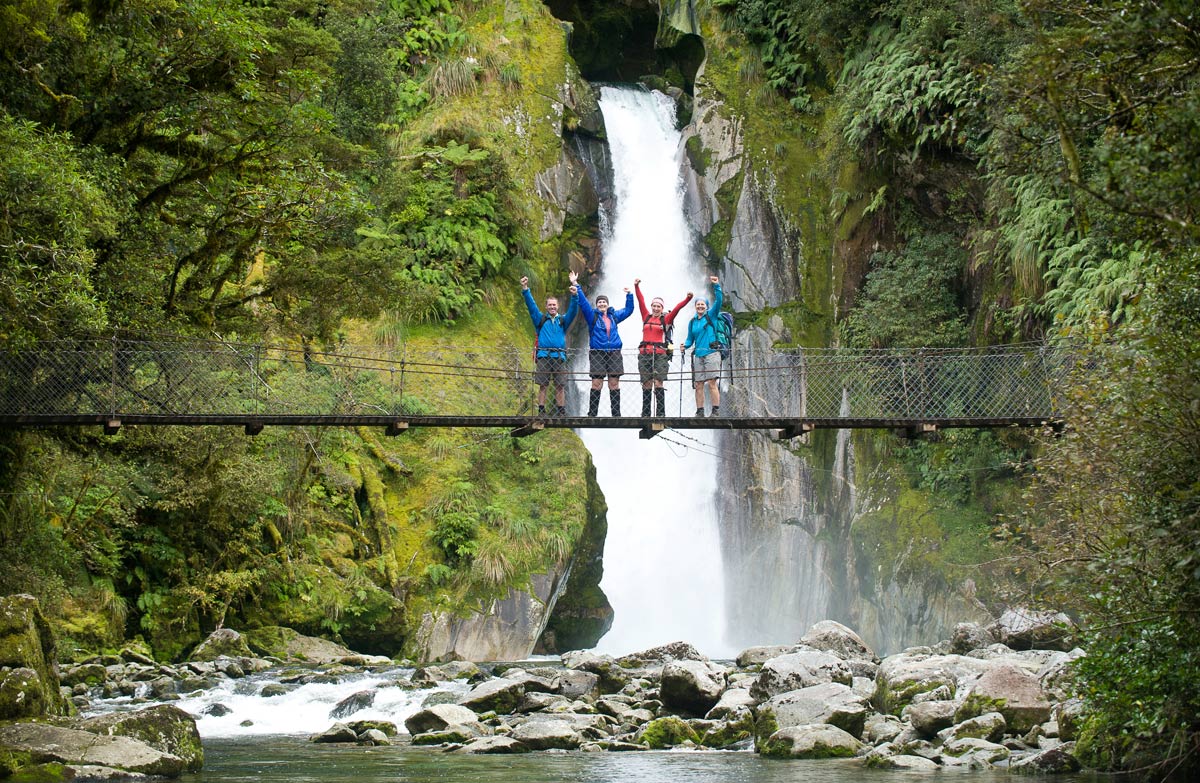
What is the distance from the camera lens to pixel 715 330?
12.3 m

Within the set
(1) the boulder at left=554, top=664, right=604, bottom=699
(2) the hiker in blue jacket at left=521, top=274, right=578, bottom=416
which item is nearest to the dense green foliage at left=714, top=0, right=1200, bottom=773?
(2) the hiker in blue jacket at left=521, top=274, right=578, bottom=416

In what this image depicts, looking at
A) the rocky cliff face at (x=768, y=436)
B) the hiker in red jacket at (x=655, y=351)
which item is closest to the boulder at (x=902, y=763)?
the hiker in red jacket at (x=655, y=351)

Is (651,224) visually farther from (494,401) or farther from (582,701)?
(582,701)

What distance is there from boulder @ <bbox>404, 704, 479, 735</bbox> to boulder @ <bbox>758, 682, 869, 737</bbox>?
2953 mm

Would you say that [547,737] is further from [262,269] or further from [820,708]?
[262,269]

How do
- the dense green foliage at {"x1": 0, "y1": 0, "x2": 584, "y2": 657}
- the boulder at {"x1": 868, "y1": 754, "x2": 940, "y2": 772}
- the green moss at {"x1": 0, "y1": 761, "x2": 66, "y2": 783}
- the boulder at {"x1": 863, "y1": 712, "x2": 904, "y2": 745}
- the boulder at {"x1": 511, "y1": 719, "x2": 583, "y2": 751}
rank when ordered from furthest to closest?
the dense green foliage at {"x1": 0, "y1": 0, "x2": 584, "y2": 657}
the boulder at {"x1": 511, "y1": 719, "x2": 583, "y2": 751}
the boulder at {"x1": 863, "y1": 712, "x2": 904, "y2": 745}
the boulder at {"x1": 868, "y1": 754, "x2": 940, "y2": 772}
the green moss at {"x1": 0, "y1": 761, "x2": 66, "y2": 783}

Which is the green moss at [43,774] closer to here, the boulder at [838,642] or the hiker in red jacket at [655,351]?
the hiker in red jacket at [655,351]

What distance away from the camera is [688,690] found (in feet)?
37.7

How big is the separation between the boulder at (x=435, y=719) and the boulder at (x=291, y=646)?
527 centimetres

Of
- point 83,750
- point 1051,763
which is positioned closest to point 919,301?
point 1051,763

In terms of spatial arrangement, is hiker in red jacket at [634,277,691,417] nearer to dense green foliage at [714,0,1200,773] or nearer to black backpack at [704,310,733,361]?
black backpack at [704,310,733,361]

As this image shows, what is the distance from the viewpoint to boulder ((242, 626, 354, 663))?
16.1m

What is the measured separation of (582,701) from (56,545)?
6169 mm

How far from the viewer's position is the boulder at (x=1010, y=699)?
30.4 feet
